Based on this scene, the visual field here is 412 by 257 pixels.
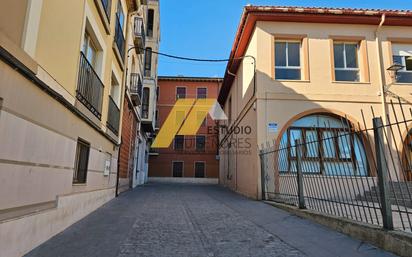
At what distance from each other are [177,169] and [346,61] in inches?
880

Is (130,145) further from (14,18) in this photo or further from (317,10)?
(14,18)

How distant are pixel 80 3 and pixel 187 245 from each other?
493 cm

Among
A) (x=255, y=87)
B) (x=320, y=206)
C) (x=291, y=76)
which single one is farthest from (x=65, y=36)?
(x=291, y=76)

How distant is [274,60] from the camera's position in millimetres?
11383

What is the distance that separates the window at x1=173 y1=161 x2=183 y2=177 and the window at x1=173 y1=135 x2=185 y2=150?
1.59 meters

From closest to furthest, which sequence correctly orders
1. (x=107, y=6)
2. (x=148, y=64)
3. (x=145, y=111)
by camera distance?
(x=107, y=6) → (x=145, y=111) → (x=148, y=64)

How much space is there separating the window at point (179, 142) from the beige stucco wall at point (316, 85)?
2018 centimetres

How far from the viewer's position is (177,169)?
102ft

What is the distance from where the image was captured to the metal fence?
17.1ft

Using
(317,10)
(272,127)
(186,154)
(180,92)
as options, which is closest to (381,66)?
(317,10)

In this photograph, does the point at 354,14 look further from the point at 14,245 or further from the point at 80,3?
the point at 14,245

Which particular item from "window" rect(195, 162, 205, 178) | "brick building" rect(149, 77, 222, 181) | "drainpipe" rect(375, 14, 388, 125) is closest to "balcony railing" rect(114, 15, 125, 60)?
"drainpipe" rect(375, 14, 388, 125)

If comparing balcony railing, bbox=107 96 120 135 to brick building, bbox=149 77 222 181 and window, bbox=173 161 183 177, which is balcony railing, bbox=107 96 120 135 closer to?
brick building, bbox=149 77 222 181

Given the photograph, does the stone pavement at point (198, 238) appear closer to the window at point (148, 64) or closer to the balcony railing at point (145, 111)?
the balcony railing at point (145, 111)
